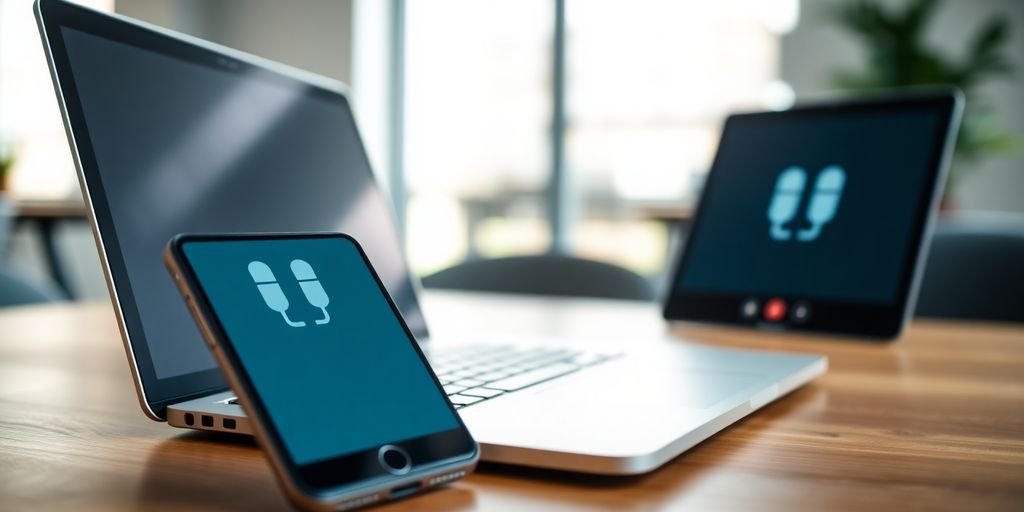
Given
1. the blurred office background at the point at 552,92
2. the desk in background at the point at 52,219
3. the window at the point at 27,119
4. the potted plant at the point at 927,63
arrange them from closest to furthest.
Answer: the desk in background at the point at 52,219 < the potted plant at the point at 927,63 < the blurred office background at the point at 552,92 < the window at the point at 27,119

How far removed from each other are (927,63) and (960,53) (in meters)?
0.53

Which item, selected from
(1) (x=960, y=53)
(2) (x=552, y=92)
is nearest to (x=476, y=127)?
(2) (x=552, y=92)

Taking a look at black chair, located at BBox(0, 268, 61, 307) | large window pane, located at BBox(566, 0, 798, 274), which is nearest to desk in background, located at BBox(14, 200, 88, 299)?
black chair, located at BBox(0, 268, 61, 307)

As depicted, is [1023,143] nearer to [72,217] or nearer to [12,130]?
[72,217]

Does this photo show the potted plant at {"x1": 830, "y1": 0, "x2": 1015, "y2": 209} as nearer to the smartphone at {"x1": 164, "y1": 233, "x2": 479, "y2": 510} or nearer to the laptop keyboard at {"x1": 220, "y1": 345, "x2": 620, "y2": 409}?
the laptop keyboard at {"x1": 220, "y1": 345, "x2": 620, "y2": 409}

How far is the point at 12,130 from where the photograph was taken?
4992 mm

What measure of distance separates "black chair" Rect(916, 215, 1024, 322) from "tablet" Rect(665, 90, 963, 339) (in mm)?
557

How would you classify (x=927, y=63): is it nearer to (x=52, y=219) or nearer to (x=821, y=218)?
(x=821, y=218)

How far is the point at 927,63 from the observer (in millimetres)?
3855

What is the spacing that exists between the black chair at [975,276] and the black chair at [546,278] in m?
0.47

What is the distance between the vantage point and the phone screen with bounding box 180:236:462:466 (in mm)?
367

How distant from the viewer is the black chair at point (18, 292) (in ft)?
4.99

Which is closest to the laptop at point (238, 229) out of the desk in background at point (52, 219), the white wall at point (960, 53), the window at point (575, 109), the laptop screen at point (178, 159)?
the laptop screen at point (178, 159)

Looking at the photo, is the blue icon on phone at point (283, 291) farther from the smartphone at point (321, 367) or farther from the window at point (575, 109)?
the window at point (575, 109)
